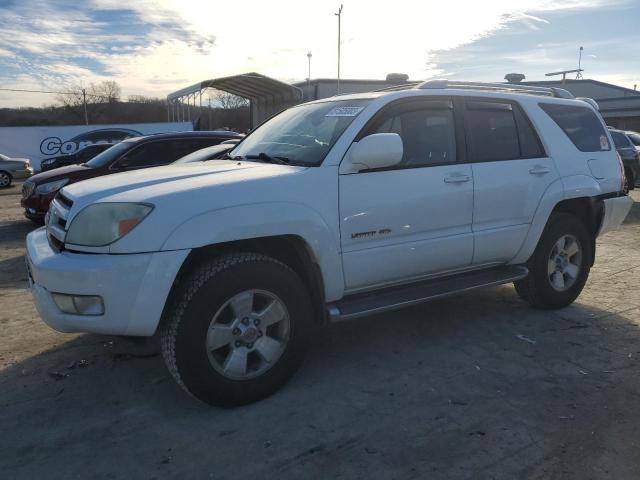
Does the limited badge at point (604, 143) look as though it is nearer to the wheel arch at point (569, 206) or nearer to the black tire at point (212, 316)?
the wheel arch at point (569, 206)

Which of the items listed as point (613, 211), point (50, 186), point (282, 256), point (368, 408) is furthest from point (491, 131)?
point (50, 186)

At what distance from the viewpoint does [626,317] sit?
471 cm

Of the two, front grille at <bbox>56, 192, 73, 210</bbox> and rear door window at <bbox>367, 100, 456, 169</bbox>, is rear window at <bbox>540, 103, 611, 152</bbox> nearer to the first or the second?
rear door window at <bbox>367, 100, 456, 169</bbox>

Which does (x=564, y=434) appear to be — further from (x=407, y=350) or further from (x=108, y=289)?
(x=108, y=289)

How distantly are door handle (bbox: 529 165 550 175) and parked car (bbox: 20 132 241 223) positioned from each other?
6.33 meters

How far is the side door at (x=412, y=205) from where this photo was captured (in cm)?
352

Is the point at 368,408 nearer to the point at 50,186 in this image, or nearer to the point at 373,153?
the point at 373,153

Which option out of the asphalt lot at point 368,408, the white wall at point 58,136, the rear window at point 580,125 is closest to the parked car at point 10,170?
the white wall at point 58,136

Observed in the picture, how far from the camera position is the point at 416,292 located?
3.88 m

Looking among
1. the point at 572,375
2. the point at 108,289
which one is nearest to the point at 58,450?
the point at 108,289

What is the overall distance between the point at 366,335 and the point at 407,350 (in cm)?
43

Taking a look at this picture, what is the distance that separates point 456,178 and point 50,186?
7.43 meters

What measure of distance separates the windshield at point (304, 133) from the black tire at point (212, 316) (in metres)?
0.82

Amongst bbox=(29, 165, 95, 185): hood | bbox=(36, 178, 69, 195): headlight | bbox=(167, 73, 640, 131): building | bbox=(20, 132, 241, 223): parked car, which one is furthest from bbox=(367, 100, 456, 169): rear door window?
bbox=(167, 73, 640, 131): building
